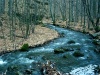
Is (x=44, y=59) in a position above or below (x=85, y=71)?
above

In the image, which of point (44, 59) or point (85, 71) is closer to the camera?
point (85, 71)

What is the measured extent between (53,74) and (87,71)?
9.42ft

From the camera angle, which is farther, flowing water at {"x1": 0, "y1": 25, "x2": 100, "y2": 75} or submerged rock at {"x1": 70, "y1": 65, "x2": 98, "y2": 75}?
flowing water at {"x1": 0, "y1": 25, "x2": 100, "y2": 75}

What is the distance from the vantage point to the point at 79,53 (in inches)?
912

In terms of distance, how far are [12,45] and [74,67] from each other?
911 centimetres

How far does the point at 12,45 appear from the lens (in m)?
25.9

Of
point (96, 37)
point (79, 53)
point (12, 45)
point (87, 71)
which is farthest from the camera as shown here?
point (96, 37)

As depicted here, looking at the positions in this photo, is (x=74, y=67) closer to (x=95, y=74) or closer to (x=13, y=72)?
(x=95, y=74)

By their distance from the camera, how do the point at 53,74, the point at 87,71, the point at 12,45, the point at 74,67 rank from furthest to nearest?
the point at 12,45 → the point at 74,67 → the point at 87,71 → the point at 53,74

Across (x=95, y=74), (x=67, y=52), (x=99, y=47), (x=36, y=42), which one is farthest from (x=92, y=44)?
(x=95, y=74)

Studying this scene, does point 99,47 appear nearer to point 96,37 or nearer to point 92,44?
point 92,44

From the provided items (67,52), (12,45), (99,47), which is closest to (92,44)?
(99,47)

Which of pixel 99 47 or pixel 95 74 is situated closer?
pixel 95 74

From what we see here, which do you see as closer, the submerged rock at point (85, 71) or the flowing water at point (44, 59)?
the submerged rock at point (85, 71)
